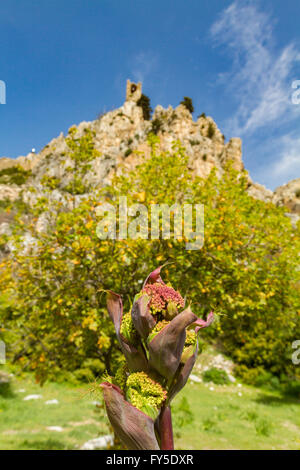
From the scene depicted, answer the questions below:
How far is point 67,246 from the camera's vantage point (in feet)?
19.2

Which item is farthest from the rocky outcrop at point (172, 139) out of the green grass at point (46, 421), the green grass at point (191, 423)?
the green grass at point (191, 423)

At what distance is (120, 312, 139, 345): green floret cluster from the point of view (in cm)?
116

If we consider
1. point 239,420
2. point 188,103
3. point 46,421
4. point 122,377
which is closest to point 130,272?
point 122,377

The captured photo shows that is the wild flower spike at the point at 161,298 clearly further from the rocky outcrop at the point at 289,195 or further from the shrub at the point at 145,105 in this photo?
the shrub at the point at 145,105

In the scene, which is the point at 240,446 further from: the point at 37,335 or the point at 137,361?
the point at 137,361

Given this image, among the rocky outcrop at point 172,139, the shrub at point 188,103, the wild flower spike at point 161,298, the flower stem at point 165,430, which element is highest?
the shrub at point 188,103

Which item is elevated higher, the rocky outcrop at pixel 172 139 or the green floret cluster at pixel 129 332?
the rocky outcrop at pixel 172 139

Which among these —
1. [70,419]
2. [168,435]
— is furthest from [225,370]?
[168,435]

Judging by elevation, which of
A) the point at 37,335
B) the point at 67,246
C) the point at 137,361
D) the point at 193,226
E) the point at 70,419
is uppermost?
the point at 193,226

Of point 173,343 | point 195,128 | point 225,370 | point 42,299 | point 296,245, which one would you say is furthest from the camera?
point 195,128

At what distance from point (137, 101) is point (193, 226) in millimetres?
82010

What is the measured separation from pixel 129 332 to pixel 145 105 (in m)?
84.0

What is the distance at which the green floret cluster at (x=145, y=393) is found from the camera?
102 cm

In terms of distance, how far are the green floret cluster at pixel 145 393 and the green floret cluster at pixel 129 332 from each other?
129mm
